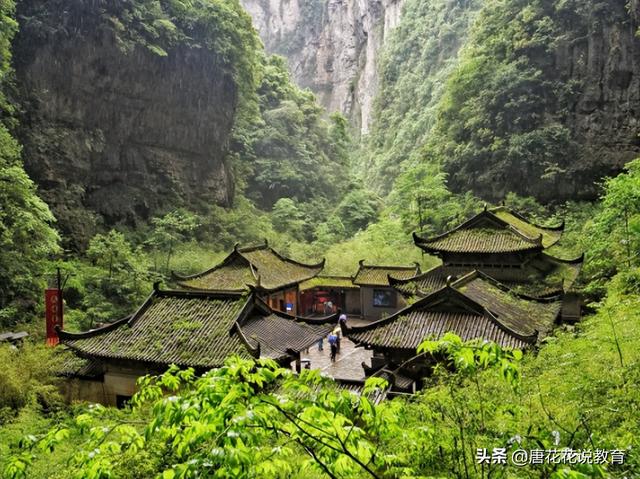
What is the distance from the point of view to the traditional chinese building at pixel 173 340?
14.3 meters

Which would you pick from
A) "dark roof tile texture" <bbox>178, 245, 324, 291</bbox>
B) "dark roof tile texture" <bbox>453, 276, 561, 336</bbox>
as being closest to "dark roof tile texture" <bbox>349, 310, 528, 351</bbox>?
"dark roof tile texture" <bbox>453, 276, 561, 336</bbox>

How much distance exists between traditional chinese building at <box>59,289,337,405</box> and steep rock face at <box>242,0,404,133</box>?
247 ft

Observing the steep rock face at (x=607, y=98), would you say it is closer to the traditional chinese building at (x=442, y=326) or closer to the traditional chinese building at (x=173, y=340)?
the traditional chinese building at (x=442, y=326)

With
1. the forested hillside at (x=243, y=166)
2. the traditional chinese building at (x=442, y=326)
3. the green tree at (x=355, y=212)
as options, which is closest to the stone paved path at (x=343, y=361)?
the traditional chinese building at (x=442, y=326)

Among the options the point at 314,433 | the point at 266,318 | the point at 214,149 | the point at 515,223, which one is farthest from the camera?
the point at 214,149

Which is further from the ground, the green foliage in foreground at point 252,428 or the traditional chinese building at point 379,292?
the green foliage in foreground at point 252,428

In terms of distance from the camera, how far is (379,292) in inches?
1276

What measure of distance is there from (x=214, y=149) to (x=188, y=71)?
23.4ft

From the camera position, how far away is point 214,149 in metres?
46.4

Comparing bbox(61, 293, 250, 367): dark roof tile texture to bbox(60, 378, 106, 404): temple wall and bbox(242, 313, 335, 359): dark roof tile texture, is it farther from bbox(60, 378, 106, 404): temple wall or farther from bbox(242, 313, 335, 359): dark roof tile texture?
bbox(60, 378, 106, 404): temple wall

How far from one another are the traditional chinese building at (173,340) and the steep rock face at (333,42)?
75.4 meters

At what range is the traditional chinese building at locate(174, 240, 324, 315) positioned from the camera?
26828 millimetres

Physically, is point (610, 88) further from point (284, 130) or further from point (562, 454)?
point (562, 454)

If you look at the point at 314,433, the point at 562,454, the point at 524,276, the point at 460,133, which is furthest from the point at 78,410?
the point at 460,133
